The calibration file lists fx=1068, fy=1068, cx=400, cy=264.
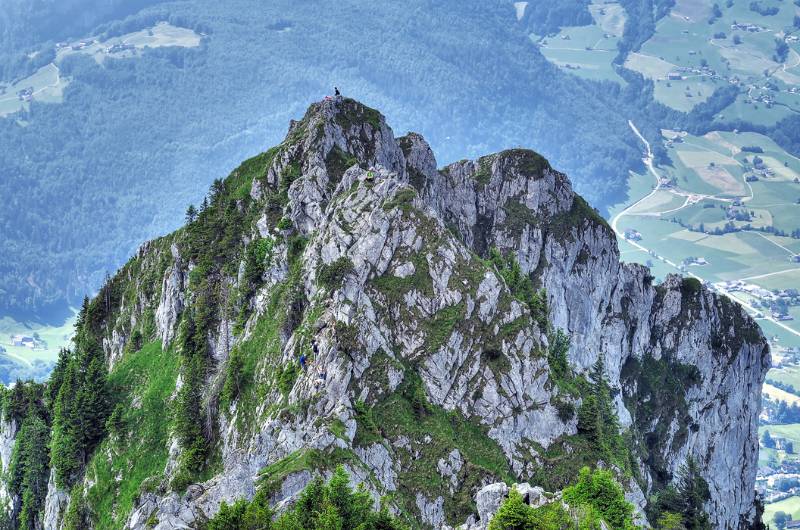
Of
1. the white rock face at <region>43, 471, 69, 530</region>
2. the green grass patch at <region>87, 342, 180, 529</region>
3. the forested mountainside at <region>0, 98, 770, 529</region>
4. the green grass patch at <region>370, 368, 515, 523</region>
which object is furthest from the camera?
the white rock face at <region>43, 471, 69, 530</region>

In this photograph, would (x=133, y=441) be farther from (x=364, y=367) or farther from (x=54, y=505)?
(x=364, y=367)

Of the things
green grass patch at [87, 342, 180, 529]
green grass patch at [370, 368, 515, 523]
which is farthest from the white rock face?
green grass patch at [370, 368, 515, 523]

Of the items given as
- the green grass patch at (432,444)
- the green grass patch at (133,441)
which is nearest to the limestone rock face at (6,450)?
the green grass patch at (133,441)

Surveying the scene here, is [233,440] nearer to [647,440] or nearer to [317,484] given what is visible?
[317,484]

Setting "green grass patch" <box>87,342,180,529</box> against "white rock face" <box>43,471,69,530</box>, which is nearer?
"green grass patch" <box>87,342,180,529</box>

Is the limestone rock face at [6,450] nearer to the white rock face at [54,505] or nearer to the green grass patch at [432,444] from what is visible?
the white rock face at [54,505]

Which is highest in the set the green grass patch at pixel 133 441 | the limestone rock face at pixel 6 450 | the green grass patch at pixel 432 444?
the green grass patch at pixel 432 444

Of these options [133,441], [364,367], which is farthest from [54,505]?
[364,367]

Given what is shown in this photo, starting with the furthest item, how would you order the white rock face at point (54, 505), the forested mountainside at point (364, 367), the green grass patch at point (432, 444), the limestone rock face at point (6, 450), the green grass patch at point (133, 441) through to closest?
the limestone rock face at point (6, 450), the white rock face at point (54, 505), the green grass patch at point (133, 441), the green grass patch at point (432, 444), the forested mountainside at point (364, 367)

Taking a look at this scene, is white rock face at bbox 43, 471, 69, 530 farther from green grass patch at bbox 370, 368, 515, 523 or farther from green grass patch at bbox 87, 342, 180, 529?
green grass patch at bbox 370, 368, 515, 523

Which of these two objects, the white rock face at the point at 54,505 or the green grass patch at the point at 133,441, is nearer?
the green grass patch at the point at 133,441
